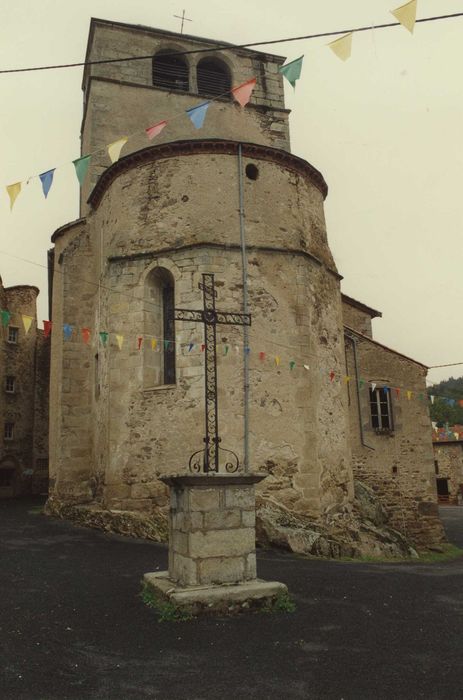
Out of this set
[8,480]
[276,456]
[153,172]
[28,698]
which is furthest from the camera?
[8,480]

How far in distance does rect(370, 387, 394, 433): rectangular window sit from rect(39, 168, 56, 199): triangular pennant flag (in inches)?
428

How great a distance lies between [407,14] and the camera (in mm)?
5906

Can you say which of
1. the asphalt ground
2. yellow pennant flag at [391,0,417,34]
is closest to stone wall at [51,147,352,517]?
the asphalt ground

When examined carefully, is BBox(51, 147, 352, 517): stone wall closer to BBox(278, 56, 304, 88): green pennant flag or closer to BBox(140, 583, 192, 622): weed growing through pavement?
BBox(278, 56, 304, 88): green pennant flag

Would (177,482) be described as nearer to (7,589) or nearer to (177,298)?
(7,589)

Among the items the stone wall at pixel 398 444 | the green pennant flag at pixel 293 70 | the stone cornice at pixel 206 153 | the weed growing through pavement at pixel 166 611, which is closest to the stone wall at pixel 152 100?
the stone cornice at pixel 206 153

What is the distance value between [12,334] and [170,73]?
13.3 m

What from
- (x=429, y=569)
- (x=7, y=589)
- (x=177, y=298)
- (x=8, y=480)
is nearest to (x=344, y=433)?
(x=429, y=569)

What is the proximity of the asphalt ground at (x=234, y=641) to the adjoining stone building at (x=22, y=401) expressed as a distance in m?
17.3

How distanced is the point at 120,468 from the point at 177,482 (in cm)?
521

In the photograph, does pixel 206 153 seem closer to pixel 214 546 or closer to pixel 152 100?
pixel 152 100

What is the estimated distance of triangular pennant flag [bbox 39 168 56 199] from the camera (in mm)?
8180

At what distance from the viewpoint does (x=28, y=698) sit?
3.80 metres

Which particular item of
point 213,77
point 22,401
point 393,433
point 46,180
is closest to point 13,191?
point 46,180
